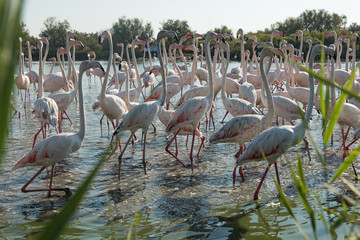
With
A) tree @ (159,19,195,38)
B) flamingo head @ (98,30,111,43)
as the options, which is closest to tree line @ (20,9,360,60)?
tree @ (159,19,195,38)

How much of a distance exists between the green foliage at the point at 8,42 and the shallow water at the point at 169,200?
221 centimetres

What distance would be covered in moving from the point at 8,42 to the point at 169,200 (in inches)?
172

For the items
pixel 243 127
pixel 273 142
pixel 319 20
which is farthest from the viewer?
pixel 319 20

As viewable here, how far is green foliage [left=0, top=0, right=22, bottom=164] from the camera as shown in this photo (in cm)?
40

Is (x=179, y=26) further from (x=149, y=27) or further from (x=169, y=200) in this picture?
(x=169, y=200)

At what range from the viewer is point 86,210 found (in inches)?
170

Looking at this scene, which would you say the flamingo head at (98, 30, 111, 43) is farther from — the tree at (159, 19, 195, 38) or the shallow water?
the tree at (159, 19, 195, 38)

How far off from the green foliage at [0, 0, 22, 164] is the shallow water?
2.21 meters

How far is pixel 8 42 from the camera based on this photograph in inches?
16.3

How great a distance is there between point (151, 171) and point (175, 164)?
551 millimetres

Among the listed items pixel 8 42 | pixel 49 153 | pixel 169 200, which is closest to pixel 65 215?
pixel 8 42

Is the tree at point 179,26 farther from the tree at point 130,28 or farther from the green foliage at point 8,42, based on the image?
the green foliage at point 8,42

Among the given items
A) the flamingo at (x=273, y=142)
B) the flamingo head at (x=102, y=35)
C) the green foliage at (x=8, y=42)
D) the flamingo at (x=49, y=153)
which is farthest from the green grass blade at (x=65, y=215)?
the flamingo head at (x=102, y=35)

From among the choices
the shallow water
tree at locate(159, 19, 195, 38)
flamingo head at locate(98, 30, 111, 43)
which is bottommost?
the shallow water
